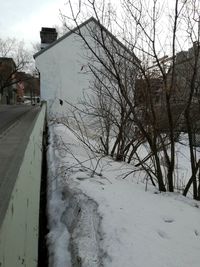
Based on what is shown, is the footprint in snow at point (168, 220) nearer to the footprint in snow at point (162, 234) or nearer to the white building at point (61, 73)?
the footprint in snow at point (162, 234)

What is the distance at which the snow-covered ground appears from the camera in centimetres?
391

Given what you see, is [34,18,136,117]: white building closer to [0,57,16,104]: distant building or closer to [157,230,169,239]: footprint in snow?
[157,230,169,239]: footprint in snow

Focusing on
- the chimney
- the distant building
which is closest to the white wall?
the chimney

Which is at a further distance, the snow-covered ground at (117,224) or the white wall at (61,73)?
the white wall at (61,73)

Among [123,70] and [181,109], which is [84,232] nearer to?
[181,109]

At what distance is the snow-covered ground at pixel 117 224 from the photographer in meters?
3.91

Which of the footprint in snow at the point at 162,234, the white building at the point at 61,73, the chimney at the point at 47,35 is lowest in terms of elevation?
the footprint in snow at the point at 162,234

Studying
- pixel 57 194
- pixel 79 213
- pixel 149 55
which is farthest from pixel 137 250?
pixel 149 55

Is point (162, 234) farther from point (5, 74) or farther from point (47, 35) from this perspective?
point (5, 74)

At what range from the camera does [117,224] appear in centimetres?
458

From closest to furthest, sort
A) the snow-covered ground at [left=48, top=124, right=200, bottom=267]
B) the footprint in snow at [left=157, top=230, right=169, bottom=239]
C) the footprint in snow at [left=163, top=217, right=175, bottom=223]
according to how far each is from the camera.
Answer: the snow-covered ground at [left=48, top=124, right=200, bottom=267] < the footprint in snow at [left=157, top=230, right=169, bottom=239] < the footprint in snow at [left=163, top=217, right=175, bottom=223]

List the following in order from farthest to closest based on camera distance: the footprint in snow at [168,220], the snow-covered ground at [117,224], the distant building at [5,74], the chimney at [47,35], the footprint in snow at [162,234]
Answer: the distant building at [5,74]
the chimney at [47,35]
the footprint in snow at [168,220]
the footprint in snow at [162,234]
the snow-covered ground at [117,224]

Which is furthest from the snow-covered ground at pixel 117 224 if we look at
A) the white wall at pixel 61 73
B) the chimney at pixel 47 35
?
the chimney at pixel 47 35

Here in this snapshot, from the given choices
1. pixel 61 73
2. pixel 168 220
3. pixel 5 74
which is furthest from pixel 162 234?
pixel 5 74
